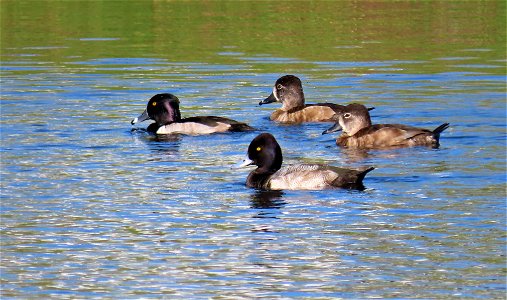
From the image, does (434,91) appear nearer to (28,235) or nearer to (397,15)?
(28,235)

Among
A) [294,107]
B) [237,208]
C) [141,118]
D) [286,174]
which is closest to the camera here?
[237,208]

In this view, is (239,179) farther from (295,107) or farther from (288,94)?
(288,94)

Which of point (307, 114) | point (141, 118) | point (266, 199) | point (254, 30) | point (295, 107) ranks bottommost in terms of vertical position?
point (266, 199)

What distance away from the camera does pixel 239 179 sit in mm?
17000

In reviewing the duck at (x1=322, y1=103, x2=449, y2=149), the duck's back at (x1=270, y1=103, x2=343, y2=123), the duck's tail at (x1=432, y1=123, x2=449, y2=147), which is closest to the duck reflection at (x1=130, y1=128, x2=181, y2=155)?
the duck's back at (x1=270, y1=103, x2=343, y2=123)

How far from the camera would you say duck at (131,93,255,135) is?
20672 millimetres

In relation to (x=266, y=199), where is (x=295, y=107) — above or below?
above

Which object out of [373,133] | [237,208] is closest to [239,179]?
[237,208]

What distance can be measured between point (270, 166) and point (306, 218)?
252 cm

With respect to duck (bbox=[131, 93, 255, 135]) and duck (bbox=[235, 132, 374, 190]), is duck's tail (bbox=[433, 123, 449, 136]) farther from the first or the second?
duck (bbox=[131, 93, 255, 135])

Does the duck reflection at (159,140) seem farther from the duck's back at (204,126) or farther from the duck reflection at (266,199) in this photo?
the duck reflection at (266,199)

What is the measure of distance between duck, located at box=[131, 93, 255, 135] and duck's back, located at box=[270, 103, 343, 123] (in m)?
1.79

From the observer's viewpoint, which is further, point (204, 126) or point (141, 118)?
point (141, 118)

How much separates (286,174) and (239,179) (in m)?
1.06
